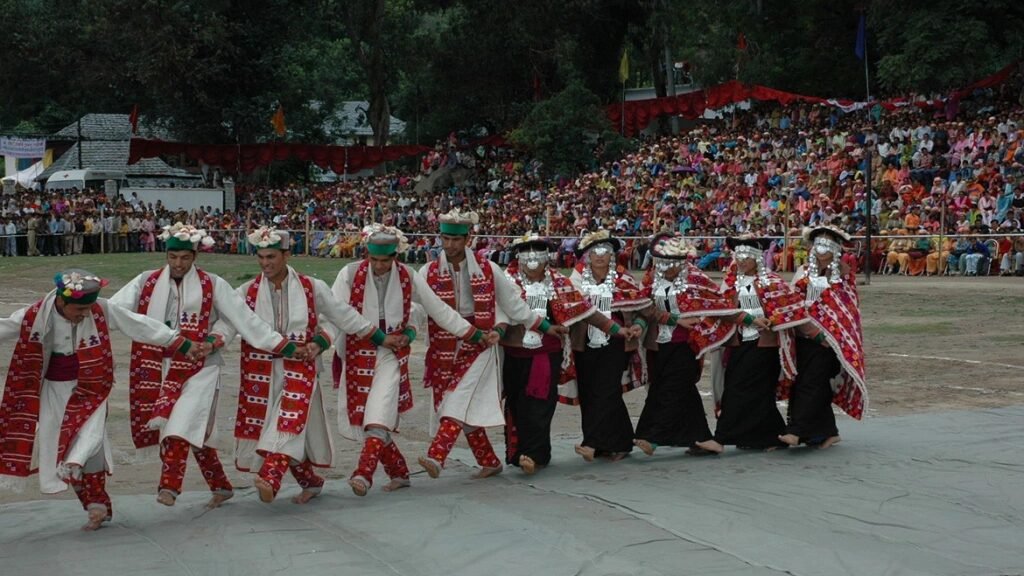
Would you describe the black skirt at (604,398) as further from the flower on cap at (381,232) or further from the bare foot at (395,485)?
the flower on cap at (381,232)

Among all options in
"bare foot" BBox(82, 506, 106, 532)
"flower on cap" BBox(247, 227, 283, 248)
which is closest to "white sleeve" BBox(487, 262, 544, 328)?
"flower on cap" BBox(247, 227, 283, 248)

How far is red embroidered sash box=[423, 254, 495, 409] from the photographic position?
882 cm

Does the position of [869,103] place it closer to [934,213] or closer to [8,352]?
[934,213]

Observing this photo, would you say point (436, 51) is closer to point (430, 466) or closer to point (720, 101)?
point (720, 101)

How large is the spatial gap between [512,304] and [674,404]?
Answer: 1.43m

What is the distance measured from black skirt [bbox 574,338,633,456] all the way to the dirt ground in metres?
1.13

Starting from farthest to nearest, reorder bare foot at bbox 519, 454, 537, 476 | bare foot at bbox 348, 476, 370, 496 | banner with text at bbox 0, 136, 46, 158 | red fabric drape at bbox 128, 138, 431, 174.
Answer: banner with text at bbox 0, 136, 46, 158, red fabric drape at bbox 128, 138, 431, 174, bare foot at bbox 519, 454, 537, 476, bare foot at bbox 348, 476, 370, 496

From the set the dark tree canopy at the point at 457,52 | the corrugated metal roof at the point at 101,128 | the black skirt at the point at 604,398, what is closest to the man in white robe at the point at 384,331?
the black skirt at the point at 604,398

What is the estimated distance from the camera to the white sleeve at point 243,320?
788 cm

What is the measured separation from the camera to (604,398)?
9289 millimetres

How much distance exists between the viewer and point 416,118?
163ft

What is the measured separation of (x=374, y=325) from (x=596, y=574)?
8.76 feet

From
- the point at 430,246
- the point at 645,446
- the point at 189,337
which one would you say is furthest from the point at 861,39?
the point at 189,337

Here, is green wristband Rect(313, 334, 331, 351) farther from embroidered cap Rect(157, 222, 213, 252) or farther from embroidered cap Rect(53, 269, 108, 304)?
embroidered cap Rect(53, 269, 108, 304)
